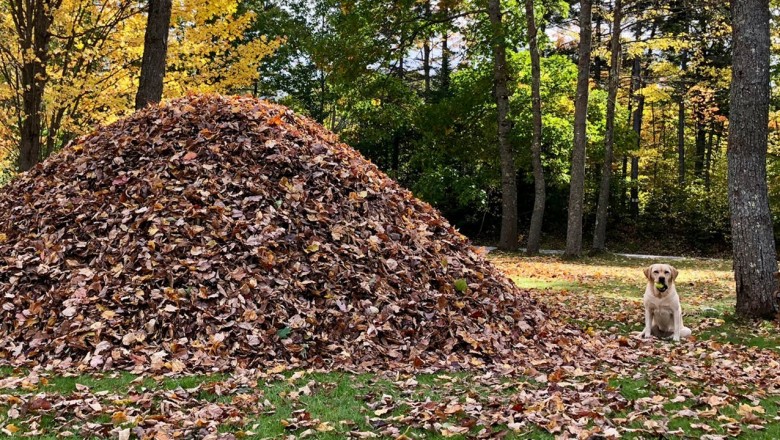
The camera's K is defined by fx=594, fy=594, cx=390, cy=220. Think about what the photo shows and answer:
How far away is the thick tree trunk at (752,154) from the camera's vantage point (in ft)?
21.3

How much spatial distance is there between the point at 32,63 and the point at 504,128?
10.6 m

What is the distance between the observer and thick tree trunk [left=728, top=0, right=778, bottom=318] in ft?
21.3

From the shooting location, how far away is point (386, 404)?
3.70 metres

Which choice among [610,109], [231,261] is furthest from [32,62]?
[610,109]

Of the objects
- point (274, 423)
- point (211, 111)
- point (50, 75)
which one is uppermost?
point (50, 75)

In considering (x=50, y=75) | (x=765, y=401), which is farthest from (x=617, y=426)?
(x=50, y=75)

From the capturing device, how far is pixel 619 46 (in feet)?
51.9

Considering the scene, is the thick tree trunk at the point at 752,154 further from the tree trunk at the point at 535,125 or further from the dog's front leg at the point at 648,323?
the tree trunk at the point at 535,125

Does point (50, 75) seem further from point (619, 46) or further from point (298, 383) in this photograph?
point (619, 46)

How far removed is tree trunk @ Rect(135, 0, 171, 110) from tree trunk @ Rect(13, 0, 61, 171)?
9.93ft

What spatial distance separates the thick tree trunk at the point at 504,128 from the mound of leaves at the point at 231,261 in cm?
902

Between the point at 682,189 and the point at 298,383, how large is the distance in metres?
21.3

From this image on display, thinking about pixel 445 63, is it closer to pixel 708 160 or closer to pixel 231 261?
pixel 708 160

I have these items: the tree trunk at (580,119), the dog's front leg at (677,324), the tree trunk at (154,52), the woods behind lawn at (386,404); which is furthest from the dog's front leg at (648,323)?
the tree trunk at (580,119)
